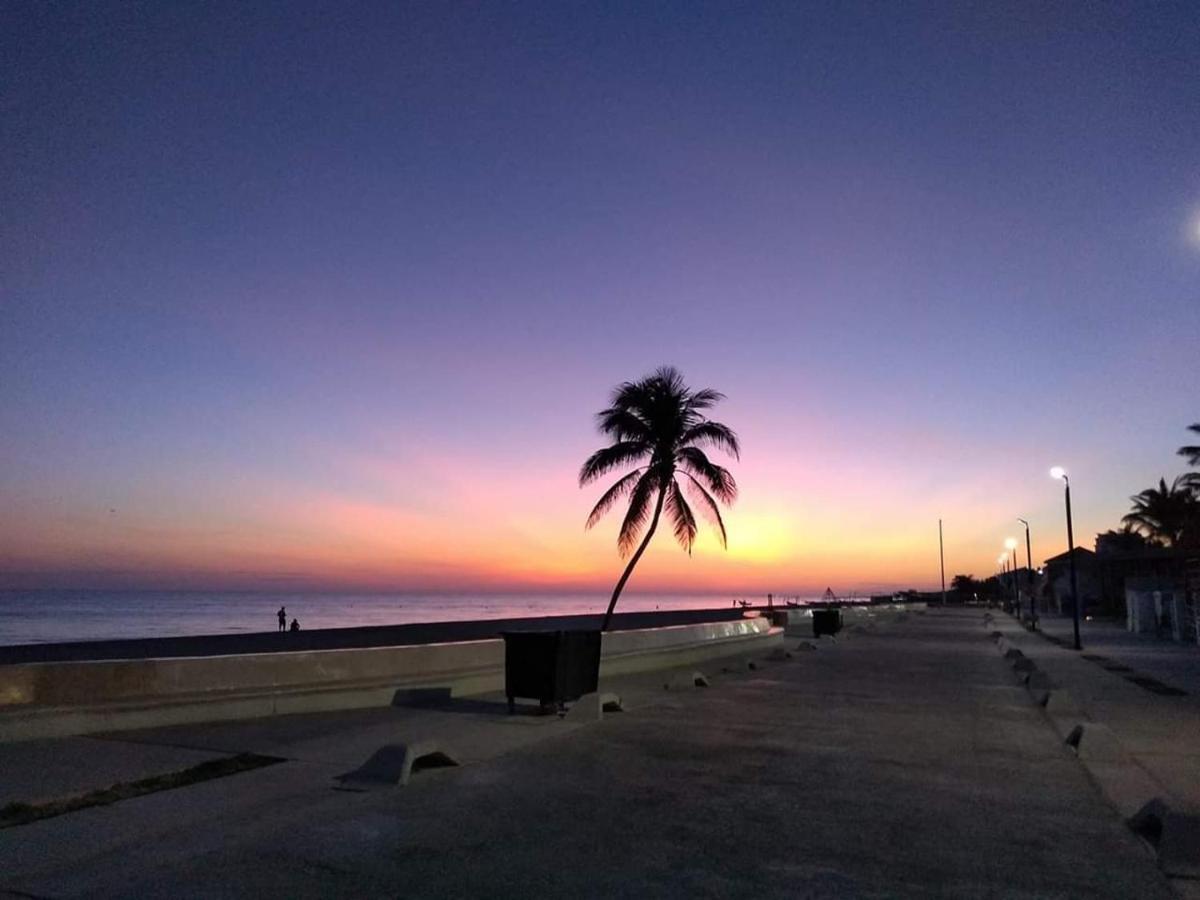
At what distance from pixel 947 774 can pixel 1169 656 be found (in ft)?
77.5

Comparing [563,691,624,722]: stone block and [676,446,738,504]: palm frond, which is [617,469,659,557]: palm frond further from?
[563,691,624,722]: stone block

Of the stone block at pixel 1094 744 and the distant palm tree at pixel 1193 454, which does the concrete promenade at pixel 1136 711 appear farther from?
the distant palm tree at pixel 1193 454

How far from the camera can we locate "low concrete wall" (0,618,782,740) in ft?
32.2

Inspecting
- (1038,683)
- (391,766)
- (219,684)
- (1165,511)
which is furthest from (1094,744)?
(1165,511)

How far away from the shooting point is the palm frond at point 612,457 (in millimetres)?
29125

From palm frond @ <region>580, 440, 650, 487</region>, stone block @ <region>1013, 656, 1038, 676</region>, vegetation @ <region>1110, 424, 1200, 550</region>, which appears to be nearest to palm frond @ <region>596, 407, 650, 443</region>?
palm frond @ <region>580, 440, 650, 487</region>

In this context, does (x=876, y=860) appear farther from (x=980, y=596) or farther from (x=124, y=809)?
(x=980, y=596)

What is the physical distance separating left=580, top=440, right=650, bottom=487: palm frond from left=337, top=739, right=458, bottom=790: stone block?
20620 millimetres

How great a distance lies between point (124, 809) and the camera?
6973 millimetres

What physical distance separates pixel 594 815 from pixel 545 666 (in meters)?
5.42

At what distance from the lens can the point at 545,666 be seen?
12.4m

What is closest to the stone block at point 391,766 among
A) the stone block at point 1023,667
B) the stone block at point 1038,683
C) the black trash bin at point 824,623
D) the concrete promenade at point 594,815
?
the concrete promenade at point 594,815

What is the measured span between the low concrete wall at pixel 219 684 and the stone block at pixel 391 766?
11.8ft

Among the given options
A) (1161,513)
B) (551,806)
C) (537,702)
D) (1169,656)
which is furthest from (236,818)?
(1161,513)
